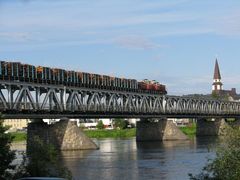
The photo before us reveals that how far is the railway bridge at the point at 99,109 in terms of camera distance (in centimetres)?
9488

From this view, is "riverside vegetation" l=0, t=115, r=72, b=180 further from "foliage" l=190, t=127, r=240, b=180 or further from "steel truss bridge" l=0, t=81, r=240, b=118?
"steel truss bridge" l=0, t=81, r=240, b=118

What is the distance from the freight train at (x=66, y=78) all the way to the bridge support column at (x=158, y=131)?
8753 millimetres

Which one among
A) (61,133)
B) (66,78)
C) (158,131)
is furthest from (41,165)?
(158,131)

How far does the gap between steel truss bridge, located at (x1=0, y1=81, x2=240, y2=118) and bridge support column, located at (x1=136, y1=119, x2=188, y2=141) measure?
2771 millimetres

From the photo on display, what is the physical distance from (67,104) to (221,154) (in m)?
80.6

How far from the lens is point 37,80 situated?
330 feet

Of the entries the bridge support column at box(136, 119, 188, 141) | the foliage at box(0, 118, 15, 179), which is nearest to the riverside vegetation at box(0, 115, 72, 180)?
the foliage at box(0, 118, 15, 179)

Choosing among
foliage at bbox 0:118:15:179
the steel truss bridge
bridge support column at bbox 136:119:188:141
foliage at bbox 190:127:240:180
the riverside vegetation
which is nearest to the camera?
foliage at bbox 190:127:240:180

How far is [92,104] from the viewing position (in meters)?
119

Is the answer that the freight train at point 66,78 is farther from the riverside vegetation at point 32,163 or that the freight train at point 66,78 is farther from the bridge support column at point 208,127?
the riverside vegetation at point 32,163

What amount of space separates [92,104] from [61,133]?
19108 millimetres

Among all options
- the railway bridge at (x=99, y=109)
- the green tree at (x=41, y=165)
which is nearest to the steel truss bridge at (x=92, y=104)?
the railway bridge at (x=99, y=109)

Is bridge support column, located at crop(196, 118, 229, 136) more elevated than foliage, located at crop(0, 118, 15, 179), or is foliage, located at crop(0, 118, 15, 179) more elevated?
bridge support column, located at crop(196, 118, 229, 136)

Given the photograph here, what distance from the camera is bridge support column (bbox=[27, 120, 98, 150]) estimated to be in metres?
100
